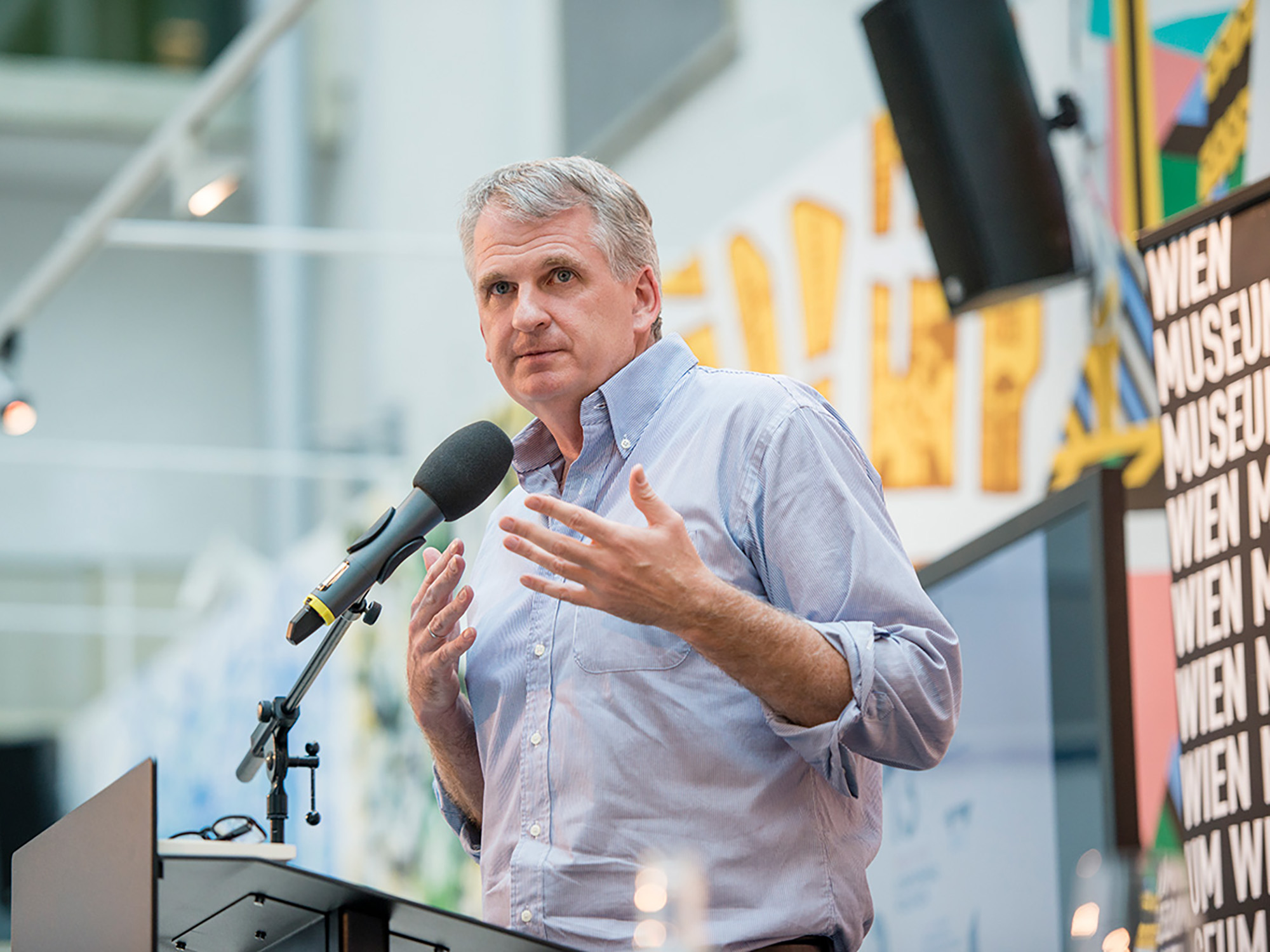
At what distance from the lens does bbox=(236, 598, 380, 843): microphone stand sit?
1844mm

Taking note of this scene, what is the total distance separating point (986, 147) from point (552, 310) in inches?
90.0

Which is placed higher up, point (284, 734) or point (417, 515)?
point (417, 515)

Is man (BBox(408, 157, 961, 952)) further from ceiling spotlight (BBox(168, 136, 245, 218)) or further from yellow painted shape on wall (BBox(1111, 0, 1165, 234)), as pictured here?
ceiling spotlight (BBox(168, 136, 245, 218))

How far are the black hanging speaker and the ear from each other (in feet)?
6.79

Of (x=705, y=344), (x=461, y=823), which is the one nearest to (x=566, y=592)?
(x=461, y=823)

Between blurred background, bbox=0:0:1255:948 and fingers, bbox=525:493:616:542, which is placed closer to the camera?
fingers, bbox=525:493:616:542

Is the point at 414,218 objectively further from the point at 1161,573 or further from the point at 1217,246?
the point at 1217,246

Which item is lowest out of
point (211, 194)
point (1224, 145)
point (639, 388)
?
point (639, 388)

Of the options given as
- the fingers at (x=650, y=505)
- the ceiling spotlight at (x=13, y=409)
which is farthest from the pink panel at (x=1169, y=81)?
the ceiling spotlight at (x=13, y=409)

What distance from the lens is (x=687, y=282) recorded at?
5727 millimetres

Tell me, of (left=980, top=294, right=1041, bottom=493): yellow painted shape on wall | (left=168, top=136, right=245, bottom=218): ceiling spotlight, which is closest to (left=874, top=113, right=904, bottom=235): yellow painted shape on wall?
(left=980, top=294, right=1041, bottom=493): yellow painted shape on wall

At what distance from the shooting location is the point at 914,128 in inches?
161

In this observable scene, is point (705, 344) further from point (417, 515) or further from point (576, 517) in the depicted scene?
point (576, 517)

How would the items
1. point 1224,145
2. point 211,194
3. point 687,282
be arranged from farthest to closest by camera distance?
point 687,282 → point 211,194 → point 1224,145
